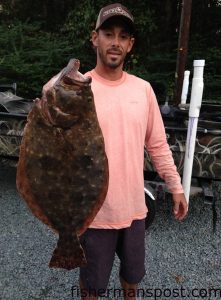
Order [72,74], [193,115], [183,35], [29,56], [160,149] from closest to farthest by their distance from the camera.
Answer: [72,74] → [160,149] → [193,115] → [183,35] → [29,56]

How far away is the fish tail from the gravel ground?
42.4 inches

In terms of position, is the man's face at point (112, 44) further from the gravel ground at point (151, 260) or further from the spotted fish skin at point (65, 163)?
the gravel ground at point (151, 260)

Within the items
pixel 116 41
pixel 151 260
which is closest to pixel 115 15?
pixel 116 41

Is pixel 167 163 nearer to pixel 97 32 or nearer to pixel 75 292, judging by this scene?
pixel 97 32

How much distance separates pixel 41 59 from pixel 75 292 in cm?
843

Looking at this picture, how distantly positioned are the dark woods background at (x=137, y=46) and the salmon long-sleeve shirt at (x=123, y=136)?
6916 mm

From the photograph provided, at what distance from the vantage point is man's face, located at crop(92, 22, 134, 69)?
2033 millimetres

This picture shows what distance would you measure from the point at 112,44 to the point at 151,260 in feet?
7.53

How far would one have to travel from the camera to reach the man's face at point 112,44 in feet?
6.67

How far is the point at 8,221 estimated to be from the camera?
14.1ft

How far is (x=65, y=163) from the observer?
179 cm

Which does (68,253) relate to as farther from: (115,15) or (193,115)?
(193,115)

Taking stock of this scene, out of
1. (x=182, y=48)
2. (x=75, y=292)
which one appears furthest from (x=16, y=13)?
(x=75, y=292)

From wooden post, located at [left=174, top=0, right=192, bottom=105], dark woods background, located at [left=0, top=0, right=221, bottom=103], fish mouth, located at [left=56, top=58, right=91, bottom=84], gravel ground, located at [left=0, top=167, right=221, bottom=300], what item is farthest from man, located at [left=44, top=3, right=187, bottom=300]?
dark woods background, located at [left=0, top=0, right=221, bottom=103]
